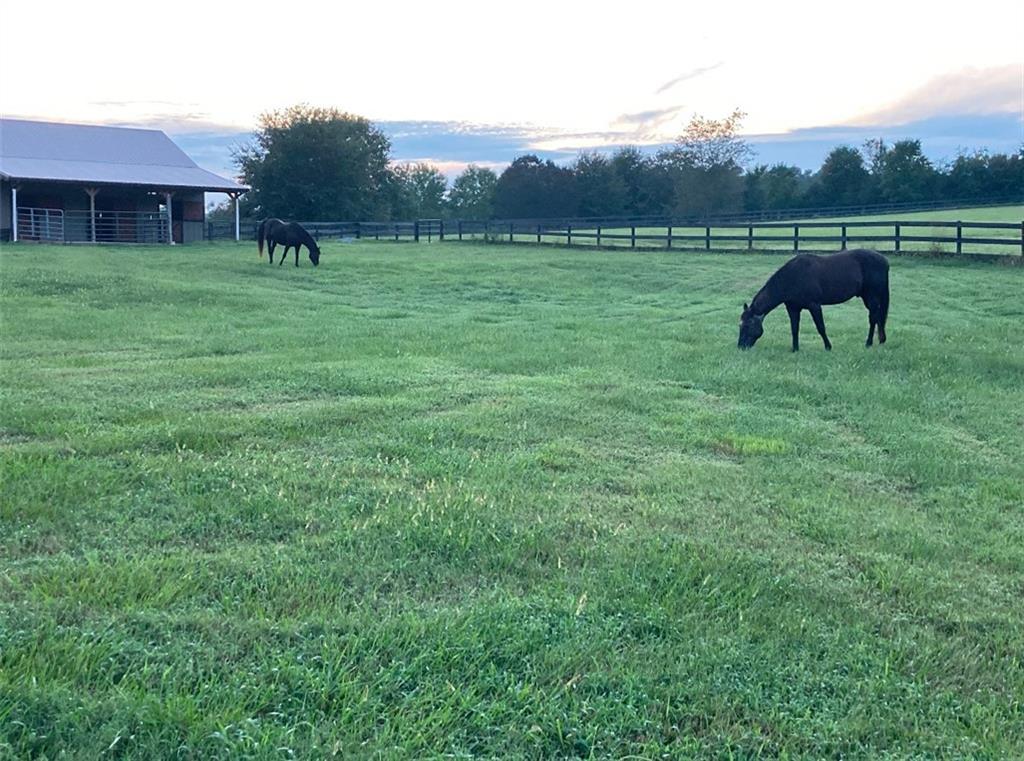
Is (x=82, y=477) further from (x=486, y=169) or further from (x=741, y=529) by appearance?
(x=486, y=169)

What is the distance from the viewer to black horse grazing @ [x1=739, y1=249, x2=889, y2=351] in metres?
14.3

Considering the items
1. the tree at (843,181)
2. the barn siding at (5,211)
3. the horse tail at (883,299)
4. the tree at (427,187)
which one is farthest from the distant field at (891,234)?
the tree at (427,187)

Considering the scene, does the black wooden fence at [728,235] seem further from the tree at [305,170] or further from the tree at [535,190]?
the tree at [535,190]

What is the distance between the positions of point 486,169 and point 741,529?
352ft

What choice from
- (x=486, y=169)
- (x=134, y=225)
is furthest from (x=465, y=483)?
(x=486, y=169)

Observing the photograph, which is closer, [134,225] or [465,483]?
[465,483]

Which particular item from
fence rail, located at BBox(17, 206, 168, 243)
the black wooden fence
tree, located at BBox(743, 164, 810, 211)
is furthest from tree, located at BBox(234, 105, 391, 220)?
tree, located at BBox(743, 164, 810, 211)

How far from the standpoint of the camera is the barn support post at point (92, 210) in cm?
3768

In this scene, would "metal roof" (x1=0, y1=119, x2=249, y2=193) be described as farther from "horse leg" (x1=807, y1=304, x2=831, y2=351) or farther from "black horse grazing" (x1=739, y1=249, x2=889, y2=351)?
"horse leg" (x1=807, y1=304, x2=831, y2=351)

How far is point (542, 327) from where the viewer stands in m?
16.4

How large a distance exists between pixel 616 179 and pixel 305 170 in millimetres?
29501

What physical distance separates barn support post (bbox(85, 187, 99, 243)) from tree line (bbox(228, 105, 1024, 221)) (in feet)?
71.1

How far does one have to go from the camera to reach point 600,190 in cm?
8100

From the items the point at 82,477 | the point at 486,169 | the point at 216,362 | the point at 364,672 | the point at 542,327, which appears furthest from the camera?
the point at 486,169
